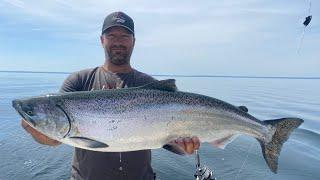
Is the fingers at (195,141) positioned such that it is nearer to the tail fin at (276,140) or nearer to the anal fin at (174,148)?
the anal fin at (174,148)

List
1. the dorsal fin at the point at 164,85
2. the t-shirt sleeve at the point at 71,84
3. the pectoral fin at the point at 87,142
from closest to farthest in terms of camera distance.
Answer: the pectoral fin at the point at 87,142, the dorsal fin at the point at 164,85, the t-shirt sleeve at the point at 71,84

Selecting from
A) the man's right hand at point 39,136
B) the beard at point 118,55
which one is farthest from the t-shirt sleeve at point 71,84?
the man's right hand at point 39,136

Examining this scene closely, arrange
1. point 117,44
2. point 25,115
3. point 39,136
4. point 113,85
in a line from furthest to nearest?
point 117,44, point 113,85, point 39,136, point 25,115

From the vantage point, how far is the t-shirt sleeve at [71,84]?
4922 mm

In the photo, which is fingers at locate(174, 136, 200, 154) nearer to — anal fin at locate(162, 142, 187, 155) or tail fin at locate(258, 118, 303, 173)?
anal fin at locate(162, 142, 187, 155)

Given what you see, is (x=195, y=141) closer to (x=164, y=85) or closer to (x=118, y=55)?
(x=164, y=85)

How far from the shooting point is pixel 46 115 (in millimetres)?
4238

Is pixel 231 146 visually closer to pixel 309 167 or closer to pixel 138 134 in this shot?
pixel 309 167

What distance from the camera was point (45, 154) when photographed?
14.7m

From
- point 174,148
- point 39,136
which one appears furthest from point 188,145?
point 39,136

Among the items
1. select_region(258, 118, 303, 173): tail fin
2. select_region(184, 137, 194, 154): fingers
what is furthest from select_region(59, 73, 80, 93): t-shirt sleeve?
select_region(258, 118, 303, 173): tail fin

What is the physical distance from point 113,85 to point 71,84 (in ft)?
1.73

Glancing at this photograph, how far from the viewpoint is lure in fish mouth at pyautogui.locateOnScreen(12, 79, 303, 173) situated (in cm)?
422

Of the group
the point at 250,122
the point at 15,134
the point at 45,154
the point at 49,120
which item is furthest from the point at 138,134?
the point at 15,134
